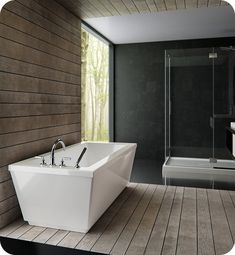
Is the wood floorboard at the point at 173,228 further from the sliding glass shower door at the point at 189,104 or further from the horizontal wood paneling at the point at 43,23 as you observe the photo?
the horizontal wood paneling at the point at 43,23

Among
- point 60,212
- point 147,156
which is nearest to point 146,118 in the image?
point 147,156

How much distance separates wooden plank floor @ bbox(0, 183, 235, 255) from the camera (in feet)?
8.30

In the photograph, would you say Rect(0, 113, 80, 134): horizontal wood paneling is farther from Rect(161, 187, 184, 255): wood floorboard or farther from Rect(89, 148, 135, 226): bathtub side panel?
Rect(161, 187, 184, 255): wood floorboard

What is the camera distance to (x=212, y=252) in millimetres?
2455

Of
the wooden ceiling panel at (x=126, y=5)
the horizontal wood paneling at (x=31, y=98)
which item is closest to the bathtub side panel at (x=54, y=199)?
the horizontal wood paneling at (x=31, y=98)

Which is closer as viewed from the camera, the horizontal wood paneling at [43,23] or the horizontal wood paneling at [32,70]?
the horizontal wood paneling at [32,70]

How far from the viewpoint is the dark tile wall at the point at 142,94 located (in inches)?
264

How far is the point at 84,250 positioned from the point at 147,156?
452 centimetres

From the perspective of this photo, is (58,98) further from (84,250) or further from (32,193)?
(84,250)

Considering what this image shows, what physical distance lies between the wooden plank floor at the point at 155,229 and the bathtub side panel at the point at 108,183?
128 millimetres

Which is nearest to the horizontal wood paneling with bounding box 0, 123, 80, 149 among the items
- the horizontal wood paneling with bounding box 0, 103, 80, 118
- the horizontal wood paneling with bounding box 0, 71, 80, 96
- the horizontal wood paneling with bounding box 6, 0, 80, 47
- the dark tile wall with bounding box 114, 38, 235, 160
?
the horizontal wood paneling with bounding box 0, 103, 80, 118

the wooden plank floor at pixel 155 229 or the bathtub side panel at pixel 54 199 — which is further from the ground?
the bathtub side panel at pixel 54 199

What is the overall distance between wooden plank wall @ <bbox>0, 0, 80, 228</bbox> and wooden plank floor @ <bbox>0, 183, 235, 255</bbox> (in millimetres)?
753

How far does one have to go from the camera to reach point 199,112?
589cm
